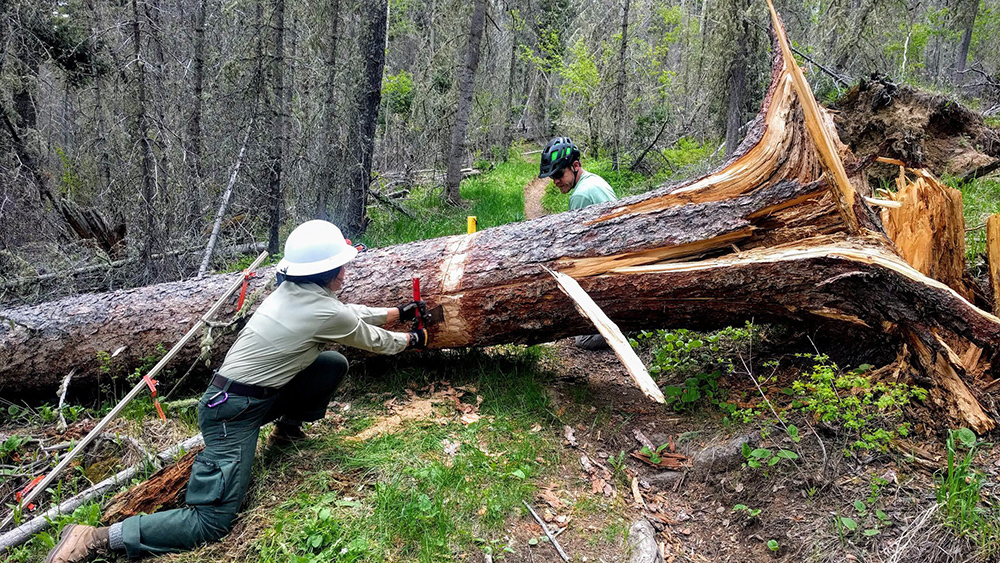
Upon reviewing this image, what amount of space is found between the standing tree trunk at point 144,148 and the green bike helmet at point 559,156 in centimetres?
424

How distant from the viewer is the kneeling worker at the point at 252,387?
2859mm

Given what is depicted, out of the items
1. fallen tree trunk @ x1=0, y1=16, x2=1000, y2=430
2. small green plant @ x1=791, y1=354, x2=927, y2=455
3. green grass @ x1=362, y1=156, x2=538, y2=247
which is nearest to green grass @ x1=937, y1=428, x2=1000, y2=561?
small green plant @ x1=791, y1=354, x2=927, y2=455

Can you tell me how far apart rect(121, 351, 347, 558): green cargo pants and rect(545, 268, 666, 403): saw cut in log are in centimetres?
200

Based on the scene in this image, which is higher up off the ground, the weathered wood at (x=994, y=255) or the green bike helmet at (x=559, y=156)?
the green bike helmet at (x=559, y=156)

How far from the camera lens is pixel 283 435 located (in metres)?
3.70

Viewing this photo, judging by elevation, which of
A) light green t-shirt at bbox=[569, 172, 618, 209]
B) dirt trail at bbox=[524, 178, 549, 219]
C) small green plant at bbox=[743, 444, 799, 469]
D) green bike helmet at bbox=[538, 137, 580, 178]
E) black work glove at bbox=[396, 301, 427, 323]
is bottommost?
small green plant at bbox=[743, 444, 799, 469]

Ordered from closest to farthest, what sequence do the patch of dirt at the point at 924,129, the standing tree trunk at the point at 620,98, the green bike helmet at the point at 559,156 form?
the green bike helmet at the point at 559,156, the patch of dirt at the point at 924,129, the standing tree trunk at the point at 620,98

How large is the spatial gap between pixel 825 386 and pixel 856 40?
29.3 feet

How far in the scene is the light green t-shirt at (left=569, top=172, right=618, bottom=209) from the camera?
529 cm

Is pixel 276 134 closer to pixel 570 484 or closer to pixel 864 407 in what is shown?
pixel 570 484

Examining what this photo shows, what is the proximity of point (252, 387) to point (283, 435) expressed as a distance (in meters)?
0.68

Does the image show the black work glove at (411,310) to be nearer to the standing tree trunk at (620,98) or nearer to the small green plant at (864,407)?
the small green plant at (864,407)

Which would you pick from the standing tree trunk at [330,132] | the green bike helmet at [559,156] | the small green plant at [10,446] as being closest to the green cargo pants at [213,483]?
the small green plant at [10,446]

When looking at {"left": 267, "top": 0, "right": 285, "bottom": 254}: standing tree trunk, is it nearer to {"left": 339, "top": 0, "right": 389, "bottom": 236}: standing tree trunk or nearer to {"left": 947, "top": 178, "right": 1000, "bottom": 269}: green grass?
{"left": 339, "top": 0, "right": 389, "bottom": 236}: standing tree trunk
